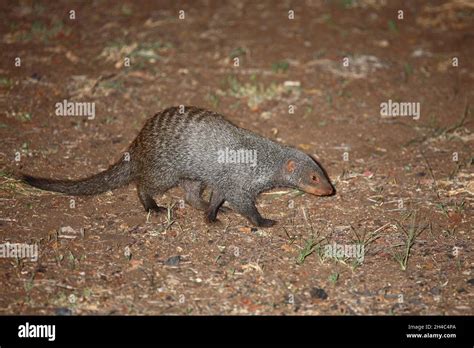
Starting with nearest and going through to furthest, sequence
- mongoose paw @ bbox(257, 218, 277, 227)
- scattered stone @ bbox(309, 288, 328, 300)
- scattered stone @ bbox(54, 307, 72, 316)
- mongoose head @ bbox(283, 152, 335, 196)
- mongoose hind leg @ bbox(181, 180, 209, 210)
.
→ scattered stone @ bbox(54, 307, 72, 316) < scattered stone @ bbox(309, 288, 328, 300) < mongoose paw @ bbox(257, 218, 277, 227) < mongoose head @ bbox(283, 152, 335, 196) < mongoose hind leg @ bbox(181, 180, 209, 210)

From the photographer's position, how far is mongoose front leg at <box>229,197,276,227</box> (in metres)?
5.21

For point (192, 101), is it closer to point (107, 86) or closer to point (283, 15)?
point (107, 86)

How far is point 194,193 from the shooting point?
5582 mm

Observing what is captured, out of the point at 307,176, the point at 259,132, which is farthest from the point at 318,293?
the point at 259,132

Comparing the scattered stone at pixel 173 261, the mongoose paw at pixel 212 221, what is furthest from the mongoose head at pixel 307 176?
the scattered stone at pixel 173 261

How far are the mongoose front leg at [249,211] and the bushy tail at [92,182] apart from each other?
106 centimetres

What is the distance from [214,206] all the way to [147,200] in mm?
624

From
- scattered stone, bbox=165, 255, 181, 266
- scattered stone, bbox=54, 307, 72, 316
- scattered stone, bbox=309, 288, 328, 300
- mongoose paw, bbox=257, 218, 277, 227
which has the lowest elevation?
scattered stone, bbox=54, 307, 72, 316

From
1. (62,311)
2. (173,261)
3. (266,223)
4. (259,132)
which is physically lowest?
(62,311)

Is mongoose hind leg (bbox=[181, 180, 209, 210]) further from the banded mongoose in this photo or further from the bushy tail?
the bushy tail

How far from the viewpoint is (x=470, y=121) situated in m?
7.02

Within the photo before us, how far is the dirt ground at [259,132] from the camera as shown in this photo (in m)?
4.38

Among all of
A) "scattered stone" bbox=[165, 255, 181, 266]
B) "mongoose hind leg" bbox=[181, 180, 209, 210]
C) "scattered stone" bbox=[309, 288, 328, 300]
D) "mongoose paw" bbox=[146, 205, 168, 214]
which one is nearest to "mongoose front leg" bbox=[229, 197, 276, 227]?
"mongoose hind leg" bbox=[181, 180, 209, 210]

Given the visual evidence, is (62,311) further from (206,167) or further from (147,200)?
(206,167)
